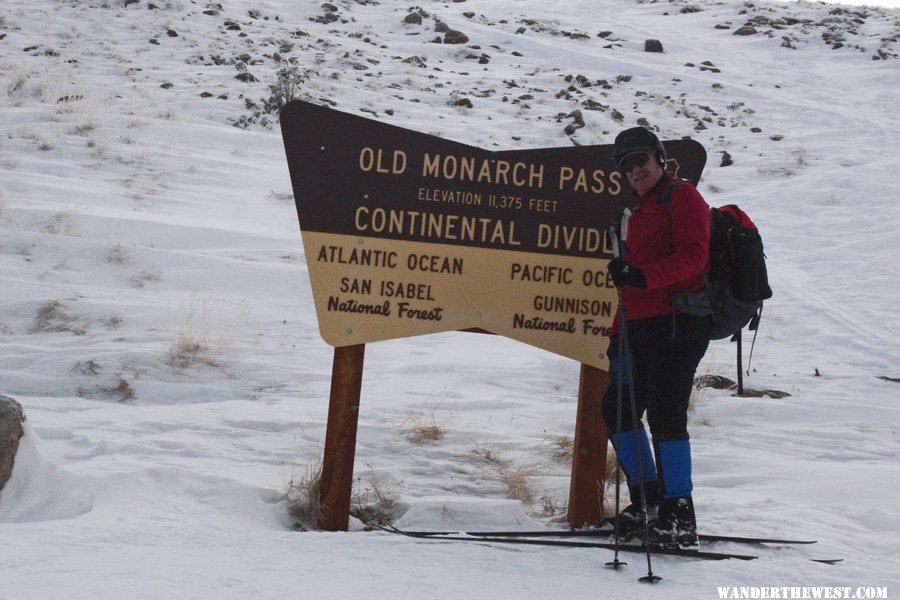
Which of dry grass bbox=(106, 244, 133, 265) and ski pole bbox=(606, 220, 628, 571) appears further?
dry grass bbox=(106, 244, 133, 265)

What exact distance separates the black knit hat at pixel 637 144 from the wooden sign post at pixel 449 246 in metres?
0.65

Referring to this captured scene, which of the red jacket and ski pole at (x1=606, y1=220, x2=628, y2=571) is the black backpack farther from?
ski pole at (x1=606, y1=220, x2=628, y2=571)

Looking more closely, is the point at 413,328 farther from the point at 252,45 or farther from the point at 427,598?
the point at 252,45

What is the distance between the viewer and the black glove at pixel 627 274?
11.0 ft

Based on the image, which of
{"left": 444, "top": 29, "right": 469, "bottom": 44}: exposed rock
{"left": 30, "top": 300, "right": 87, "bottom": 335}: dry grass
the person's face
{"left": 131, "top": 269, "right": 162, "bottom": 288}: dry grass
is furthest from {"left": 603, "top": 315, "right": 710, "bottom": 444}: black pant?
{"left": 444, "top": 29, "right": 469, "bottom": 44}: exposed rock

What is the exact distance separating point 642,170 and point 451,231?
1.01 meters

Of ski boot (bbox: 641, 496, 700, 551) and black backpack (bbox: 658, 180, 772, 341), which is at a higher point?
black backpack (bbox: 658, 180, 772, 341)

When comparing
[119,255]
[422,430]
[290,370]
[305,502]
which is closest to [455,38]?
[119,255]

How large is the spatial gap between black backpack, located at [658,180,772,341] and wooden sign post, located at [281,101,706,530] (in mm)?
755

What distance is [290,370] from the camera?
6609mm

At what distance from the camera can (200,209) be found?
33.7 feet

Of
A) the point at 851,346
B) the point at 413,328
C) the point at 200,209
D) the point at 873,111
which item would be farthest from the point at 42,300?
the point at 873,111

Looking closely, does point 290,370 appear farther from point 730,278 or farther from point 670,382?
point 730,278

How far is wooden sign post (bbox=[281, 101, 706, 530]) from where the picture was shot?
4.05m
